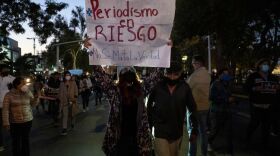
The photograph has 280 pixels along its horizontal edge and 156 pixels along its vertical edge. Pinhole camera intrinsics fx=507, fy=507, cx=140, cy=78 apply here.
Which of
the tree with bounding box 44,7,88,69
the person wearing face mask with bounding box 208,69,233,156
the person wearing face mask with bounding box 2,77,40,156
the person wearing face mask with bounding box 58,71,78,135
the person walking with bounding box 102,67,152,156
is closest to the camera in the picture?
the person walking with bounding box 102,67,152,156

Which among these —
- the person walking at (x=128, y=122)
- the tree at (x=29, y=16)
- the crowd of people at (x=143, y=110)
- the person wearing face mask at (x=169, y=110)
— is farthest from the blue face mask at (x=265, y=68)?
the tree at (x=29, y=16)

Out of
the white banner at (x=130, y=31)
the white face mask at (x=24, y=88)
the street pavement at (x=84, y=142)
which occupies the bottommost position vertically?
the street pavement at (x=84, y=142)

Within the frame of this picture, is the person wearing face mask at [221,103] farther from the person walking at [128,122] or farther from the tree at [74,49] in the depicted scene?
Result: the tree at [74,49]

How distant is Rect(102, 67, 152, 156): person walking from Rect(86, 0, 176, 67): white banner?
118cm

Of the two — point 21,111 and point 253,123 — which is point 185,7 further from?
point 21,111

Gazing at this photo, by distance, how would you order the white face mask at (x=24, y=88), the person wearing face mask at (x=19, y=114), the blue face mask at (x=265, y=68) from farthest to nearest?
the blue face mask at (x=265, y=68), the white face mask at (x=24, y=88), the person wearing face mask at (x=19, y=114)

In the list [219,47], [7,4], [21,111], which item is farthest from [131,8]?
[219,47]

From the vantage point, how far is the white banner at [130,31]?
7133 mm

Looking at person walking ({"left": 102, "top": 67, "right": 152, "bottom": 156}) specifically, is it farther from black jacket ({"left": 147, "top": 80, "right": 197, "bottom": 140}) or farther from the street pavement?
the street pavement

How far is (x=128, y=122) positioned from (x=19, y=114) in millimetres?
3254

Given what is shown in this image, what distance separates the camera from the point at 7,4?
68.6 feet

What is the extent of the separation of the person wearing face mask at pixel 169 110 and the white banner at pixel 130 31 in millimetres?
897

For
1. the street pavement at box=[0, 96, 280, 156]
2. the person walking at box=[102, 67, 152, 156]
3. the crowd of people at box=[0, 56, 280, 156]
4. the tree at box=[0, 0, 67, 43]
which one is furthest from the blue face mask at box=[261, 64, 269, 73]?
the tree at box=[0, 0, 67, 43]

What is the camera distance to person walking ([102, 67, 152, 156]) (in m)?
6.04
